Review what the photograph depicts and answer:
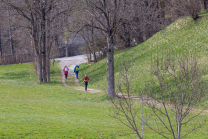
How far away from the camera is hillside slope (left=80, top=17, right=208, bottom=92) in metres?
22.4

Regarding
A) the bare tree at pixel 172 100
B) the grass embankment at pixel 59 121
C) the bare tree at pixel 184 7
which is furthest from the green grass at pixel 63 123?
the bare tree at pixel 184 7

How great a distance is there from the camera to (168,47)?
2498 cm

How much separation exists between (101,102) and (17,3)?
1431 centimetres

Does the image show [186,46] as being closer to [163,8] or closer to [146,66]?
[146,66]

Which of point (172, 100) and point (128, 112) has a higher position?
point (172, 100)

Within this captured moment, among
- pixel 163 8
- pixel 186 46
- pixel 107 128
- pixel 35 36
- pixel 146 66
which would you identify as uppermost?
pixel 163 8

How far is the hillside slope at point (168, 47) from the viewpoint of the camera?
22438mm

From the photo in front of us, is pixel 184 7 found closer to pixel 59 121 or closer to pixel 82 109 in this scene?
pixel 82 109

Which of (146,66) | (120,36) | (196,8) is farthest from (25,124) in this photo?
(120,36)

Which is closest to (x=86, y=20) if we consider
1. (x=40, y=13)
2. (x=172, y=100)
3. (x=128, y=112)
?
(x=40, y=13)

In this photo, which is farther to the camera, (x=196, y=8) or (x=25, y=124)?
(x=196, y=8)

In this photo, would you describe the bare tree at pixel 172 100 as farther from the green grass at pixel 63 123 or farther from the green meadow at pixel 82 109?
the green grass at pixel 63 123

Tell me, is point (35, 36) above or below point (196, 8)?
below

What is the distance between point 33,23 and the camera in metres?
26.1
